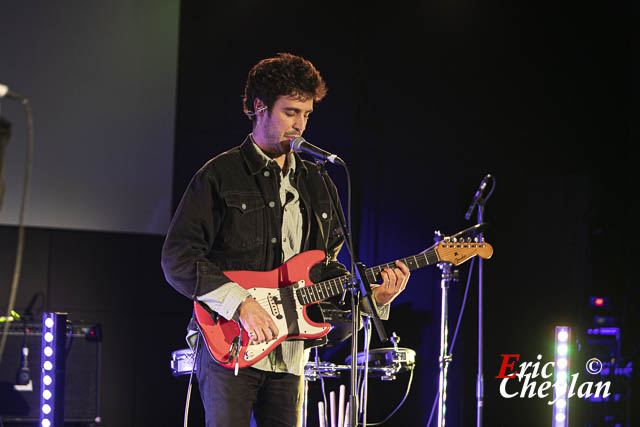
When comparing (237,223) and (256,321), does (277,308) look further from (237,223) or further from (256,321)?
(237,223)

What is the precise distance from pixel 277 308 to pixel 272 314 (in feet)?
0.09

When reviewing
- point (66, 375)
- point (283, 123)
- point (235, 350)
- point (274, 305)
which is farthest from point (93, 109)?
point (235, 350)

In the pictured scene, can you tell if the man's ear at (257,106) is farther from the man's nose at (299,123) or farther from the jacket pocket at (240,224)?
the jacket pocket at (240,224)

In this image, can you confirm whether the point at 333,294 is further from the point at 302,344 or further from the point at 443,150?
the point at 443,150

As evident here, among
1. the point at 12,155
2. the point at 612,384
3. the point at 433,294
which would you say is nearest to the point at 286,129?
the point at 433,294

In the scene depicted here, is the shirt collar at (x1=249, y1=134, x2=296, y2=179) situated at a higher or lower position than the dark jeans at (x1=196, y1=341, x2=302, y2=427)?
higher

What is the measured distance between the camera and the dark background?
17.6 ft

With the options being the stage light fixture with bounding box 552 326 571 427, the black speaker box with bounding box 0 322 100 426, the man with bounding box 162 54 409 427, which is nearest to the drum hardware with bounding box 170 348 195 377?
the man with bounding box 162 54 409 427

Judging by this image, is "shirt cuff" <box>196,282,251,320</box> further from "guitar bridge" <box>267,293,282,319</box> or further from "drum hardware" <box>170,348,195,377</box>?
"drum hardware" <box>170,348,195,377</box>

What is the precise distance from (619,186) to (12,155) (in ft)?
14.6

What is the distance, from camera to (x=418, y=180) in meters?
5.48

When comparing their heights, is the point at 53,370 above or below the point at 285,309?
below

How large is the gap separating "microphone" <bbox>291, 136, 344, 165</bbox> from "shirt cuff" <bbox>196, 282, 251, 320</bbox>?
0.53 metres

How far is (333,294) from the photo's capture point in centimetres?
279
